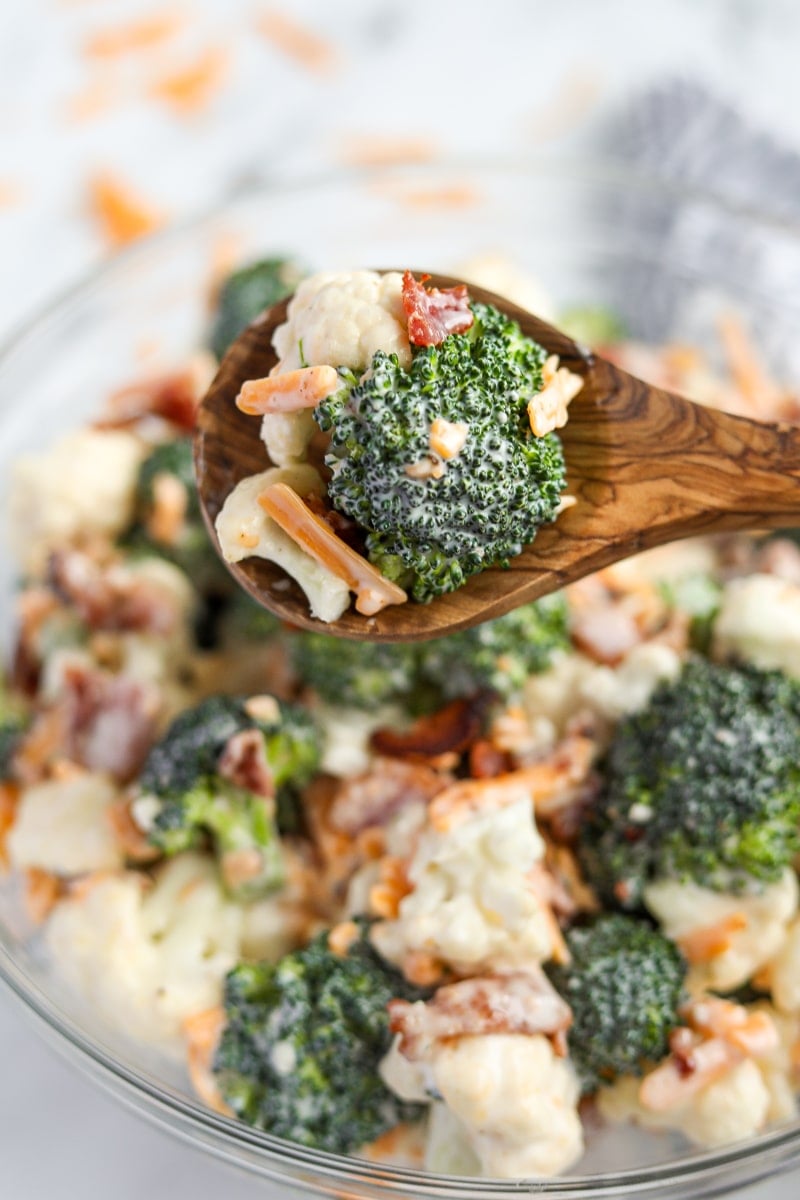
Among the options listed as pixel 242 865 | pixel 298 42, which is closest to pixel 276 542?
pixel 242 865

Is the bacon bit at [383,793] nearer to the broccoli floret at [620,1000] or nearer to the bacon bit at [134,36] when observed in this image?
the broccoli floret at [620,1000]

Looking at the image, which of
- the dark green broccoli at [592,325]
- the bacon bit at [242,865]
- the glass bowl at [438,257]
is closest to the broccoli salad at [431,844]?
the bacon bit at [242,865]

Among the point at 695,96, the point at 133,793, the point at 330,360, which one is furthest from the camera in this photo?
the point at 695,96

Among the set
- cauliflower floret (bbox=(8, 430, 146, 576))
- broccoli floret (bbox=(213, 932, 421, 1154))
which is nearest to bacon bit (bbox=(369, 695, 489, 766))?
broccoli floret (bbox=(213, 932, 421, 1154))

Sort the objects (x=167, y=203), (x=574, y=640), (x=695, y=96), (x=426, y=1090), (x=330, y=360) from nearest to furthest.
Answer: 1. (x=330, y=360)
2. (x=426, y=1090)
3. (x=574, y=640)
4. (x=695, y=96)
5. (x=167, y=203)

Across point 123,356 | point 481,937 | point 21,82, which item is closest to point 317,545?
point 481,937

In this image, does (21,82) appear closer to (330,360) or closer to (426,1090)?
(330,360)

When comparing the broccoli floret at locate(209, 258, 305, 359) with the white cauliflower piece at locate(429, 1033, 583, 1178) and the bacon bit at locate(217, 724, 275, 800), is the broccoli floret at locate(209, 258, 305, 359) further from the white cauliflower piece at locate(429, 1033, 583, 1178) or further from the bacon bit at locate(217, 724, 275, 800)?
the white cauliflower piece at locate(429, 1033, 583, 1178)
